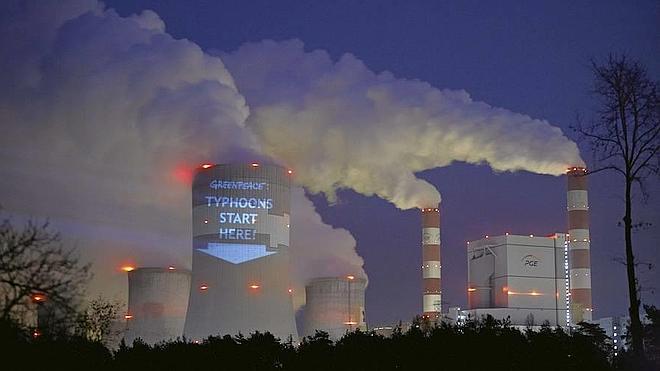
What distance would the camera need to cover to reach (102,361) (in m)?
12.1

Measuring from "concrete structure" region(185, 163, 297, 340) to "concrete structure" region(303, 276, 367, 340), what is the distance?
13.8 ft

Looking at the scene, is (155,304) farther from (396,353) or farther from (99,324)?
(396,353)

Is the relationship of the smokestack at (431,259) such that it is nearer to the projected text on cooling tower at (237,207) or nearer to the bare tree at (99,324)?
the projected text on cooling tower at (237,207)

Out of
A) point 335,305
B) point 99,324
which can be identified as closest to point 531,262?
point 335,305

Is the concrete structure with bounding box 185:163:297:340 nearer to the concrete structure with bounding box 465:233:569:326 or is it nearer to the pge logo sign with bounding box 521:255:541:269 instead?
the concrete structure with bounding box 465:233:569:326

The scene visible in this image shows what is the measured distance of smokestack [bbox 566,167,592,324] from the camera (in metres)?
48.0

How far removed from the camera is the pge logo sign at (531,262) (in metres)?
51.6

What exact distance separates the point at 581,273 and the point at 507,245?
4.32 metres

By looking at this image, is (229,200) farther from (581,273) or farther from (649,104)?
(649,104)

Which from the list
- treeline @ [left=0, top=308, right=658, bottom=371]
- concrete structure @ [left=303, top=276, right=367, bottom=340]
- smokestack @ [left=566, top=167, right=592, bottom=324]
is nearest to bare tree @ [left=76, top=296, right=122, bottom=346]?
treeline @ [left=0, top=308, right=658, bottom=371]

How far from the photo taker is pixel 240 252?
40.7 meters

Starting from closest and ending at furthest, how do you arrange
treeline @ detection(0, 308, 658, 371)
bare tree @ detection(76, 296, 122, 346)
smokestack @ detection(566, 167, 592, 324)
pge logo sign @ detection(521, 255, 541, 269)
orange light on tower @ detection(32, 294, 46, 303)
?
orange light on tower @ detection(32, 294, 46, 303), treeline @ detection(0, 308, 658, 371), bare tree @ detection(76, 296, 122, 346), smokestack @ detection(566, 167, 592, 324), pge logo sign @ detection(521, 255, 541, 269)

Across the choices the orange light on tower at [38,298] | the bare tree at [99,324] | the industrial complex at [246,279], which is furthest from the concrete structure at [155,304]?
the orange light on tower at [38,298]

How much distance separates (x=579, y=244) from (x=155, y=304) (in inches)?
862
